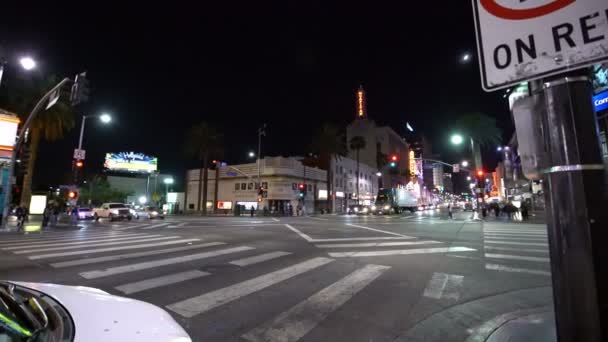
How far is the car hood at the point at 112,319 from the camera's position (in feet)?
6.06

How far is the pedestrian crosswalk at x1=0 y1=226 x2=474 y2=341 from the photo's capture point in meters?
4.93

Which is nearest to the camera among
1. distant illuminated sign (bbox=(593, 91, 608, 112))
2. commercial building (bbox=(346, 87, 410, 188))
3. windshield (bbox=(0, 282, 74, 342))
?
windshield (bbox=(0, 282, 74, 342))

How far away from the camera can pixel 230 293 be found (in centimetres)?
583

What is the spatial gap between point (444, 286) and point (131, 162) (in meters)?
79.1

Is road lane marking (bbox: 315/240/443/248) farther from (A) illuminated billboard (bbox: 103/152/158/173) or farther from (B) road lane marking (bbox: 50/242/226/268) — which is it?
(A) illuminated billboard (bbox: 103/152/158/173)

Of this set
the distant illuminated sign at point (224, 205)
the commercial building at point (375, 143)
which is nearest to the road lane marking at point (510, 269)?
the distant illuminated sign at point (224, 205)

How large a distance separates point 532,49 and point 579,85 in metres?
0.37

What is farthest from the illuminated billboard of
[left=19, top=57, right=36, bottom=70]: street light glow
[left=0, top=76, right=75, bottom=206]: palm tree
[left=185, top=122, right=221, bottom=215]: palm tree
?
[left=19, top=57, right=36, bottom=70]: street light glow

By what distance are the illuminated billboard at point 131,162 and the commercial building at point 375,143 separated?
199 feet

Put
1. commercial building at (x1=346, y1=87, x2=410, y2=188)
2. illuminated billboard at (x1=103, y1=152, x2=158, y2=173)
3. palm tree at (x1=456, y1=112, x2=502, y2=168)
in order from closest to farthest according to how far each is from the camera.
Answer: palm tree at (x1=456, y1=112, x2=502, y2=168) → illuminated billboard at (x1=103, y1=152, x2=158, y2=173) → commercial building at (x1=346, y1=87, x2=410, y2=188)

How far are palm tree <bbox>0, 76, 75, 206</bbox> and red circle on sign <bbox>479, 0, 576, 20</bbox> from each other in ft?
120

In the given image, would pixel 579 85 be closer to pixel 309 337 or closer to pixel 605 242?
pixel 605 242

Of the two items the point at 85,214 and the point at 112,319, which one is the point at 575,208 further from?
the point at 85,214

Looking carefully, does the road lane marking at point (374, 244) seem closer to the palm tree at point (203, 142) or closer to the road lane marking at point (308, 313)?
the road lane marking at point (308, 313)
